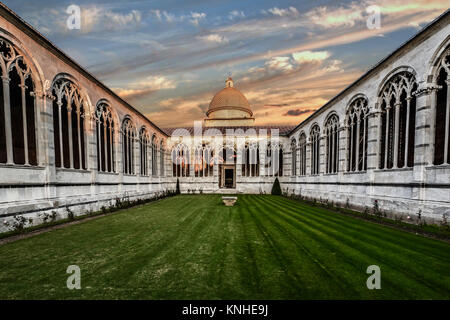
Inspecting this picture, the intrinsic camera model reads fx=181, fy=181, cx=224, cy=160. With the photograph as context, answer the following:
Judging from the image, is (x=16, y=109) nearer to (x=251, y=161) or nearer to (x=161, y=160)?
(x=161, y=160)

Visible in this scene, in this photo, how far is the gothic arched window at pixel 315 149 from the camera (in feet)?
67.7

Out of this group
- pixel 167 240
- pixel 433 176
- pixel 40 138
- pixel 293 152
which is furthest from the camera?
pixel 293 152

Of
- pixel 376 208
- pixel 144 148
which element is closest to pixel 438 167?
pixel 376 208

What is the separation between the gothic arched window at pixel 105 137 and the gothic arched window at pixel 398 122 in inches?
816

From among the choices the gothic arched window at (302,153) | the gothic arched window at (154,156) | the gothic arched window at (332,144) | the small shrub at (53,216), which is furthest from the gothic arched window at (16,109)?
the gothic arched window at (302,153)

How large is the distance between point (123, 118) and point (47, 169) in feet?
30.9

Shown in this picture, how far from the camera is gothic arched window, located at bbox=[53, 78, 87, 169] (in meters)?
11.0

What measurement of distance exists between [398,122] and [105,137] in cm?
2124

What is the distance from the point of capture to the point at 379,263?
501 cm

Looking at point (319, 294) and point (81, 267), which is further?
point (81, 267)

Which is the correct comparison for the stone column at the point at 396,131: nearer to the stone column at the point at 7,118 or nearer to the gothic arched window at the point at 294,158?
the gothic arched window at the point at 294,158
